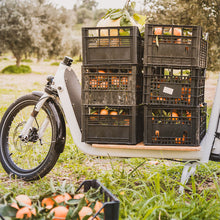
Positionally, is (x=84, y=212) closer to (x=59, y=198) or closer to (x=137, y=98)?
(x=59, y=198)

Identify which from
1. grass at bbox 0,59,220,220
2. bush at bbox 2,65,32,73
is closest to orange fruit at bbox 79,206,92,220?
grass at bbox 0,59,220,220

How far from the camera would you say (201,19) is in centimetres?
646

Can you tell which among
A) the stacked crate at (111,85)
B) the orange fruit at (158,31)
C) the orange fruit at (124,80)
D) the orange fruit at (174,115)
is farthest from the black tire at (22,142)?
the orange fruit at (158,31)

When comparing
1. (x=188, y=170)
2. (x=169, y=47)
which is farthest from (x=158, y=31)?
(x=188, y=170)

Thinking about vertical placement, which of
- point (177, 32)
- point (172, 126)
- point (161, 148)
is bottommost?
point (161, 148)

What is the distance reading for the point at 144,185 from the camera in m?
2.28

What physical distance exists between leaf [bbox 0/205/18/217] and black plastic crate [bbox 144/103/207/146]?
114cm

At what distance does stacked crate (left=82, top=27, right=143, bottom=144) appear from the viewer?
7.73 ft

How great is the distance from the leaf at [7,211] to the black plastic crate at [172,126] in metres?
1.14

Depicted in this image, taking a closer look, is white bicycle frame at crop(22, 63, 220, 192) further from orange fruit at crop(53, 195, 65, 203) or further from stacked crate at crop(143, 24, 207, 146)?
orange fruit at crop(53, 195, 65, 203)

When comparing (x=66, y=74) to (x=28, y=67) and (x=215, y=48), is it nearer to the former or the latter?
(x=215, y=48)

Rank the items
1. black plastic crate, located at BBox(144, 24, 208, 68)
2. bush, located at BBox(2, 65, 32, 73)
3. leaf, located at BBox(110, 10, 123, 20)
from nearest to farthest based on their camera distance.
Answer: black plastic crate, located at BBox(144, 24, 208, 68) → leaf, located at BBox(110, 10, 123, 20) → bush, located at BBox(2, 65, 32, 73)

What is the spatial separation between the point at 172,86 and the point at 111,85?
437mm

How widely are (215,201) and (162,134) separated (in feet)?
1.91
